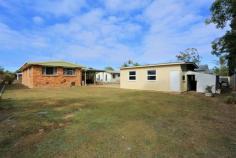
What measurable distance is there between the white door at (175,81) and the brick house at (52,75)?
45.7ft

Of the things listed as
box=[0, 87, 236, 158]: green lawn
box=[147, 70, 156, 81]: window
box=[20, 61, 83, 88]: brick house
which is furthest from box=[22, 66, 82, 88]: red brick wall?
box=[0, 87, 236, 158]: green lawn

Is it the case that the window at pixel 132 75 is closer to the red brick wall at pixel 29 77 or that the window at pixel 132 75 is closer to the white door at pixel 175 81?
the white door at pixel 175 81

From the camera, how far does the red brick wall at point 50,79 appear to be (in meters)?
19.7

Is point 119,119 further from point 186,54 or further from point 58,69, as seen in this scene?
point 186,54

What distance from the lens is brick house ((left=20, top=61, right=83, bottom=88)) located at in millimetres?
19812

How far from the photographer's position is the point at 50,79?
2111 cm

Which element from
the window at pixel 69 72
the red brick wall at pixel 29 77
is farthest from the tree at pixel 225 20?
the red brick wall at pixel 29 77

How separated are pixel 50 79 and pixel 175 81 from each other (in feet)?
51.4

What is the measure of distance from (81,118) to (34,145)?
223 cm

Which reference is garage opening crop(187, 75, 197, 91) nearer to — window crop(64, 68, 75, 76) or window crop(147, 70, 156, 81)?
window crop(147, 70, 156, 81)

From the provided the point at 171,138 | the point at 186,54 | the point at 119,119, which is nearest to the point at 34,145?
the point at 119,119

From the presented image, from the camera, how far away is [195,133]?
4.41 m

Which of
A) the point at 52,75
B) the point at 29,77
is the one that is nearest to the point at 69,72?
the point at 52,75

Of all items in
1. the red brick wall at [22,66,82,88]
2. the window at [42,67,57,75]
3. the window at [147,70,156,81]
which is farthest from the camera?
the window at [42,67,57,75]
